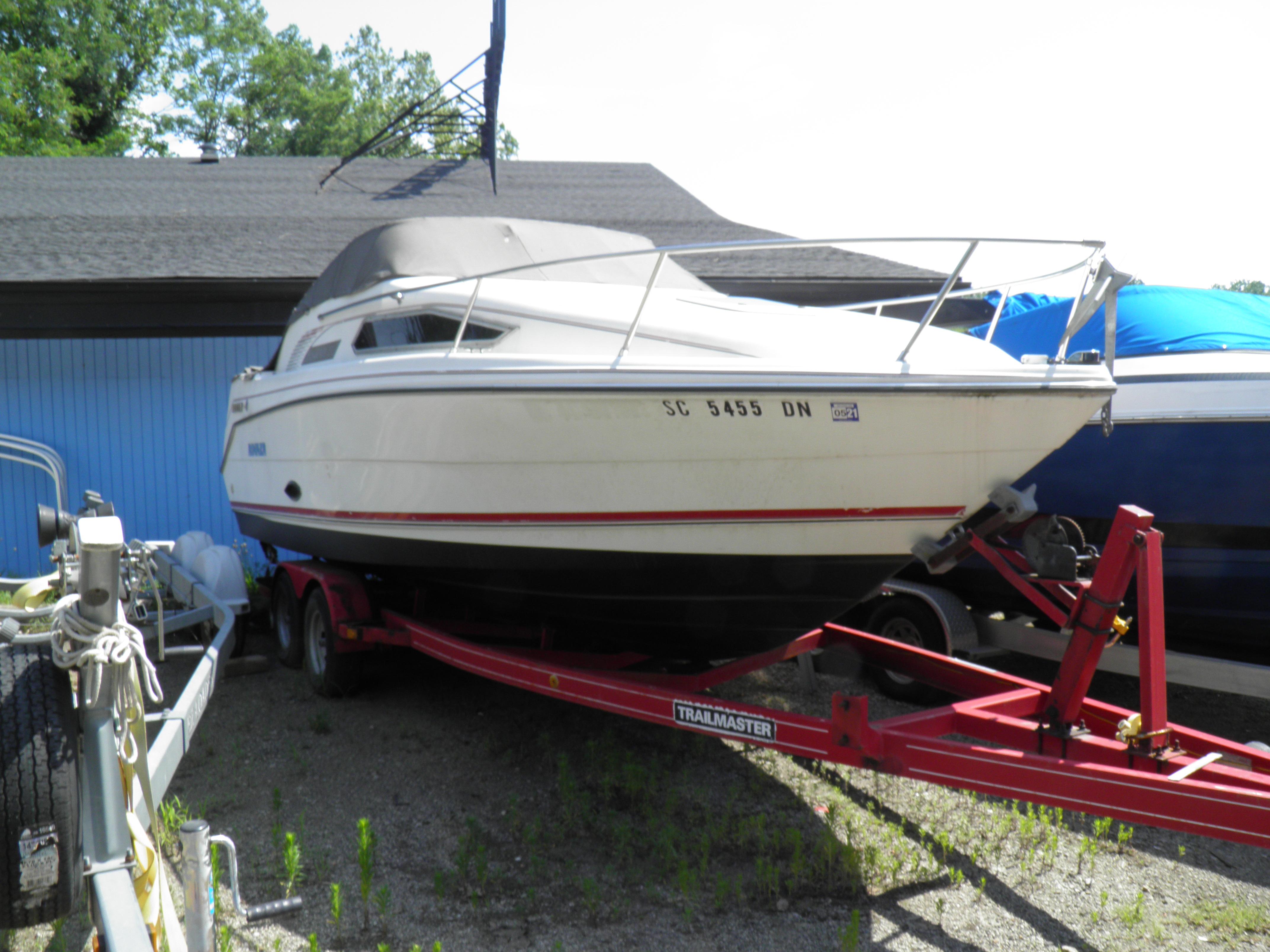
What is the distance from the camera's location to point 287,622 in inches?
207

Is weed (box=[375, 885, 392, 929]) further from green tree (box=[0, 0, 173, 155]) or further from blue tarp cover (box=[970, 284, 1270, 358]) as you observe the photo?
green tree (box=[0, 0, 173, 155])

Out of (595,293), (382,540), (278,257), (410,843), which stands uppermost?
(278,257)

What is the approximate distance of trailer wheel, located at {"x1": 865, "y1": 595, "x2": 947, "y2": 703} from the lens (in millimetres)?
4555

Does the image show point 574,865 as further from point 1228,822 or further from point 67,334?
point 67,334

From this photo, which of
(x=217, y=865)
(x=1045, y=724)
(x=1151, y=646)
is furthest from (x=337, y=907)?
(x=1151, y=646)

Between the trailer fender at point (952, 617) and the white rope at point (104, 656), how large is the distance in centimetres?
332

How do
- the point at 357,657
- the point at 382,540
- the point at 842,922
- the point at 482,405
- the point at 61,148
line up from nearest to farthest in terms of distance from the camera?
the point at 842,922 → the point at 482,405 → the point at 382,540 → the point at 357,657 → the point at 61,148

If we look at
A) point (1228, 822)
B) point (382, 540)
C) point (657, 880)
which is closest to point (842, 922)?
point (657, 880)

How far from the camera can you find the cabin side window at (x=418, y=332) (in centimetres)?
364

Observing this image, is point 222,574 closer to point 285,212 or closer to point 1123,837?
point 1123,837

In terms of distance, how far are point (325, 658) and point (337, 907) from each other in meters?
2.27

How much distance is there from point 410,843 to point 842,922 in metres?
1.43

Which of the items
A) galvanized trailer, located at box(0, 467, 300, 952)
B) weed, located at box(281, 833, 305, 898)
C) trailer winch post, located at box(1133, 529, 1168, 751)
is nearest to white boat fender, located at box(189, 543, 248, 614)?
weed, located at box(281, 833, 305, 898)

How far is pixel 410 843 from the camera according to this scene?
318cm
